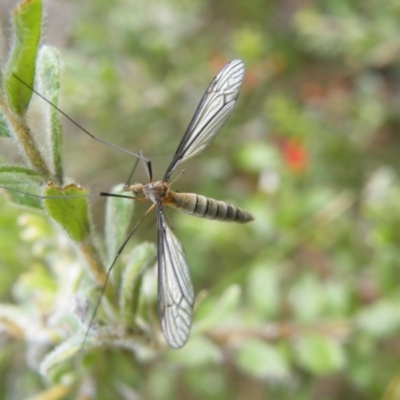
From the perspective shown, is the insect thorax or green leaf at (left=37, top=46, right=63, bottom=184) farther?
the insect thorax

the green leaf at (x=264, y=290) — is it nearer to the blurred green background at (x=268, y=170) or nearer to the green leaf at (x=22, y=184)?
the blurred green background at (x=268, y=170)

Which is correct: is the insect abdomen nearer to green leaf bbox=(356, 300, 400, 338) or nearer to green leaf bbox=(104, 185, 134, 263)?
green leaf bbox=(104, 185, 134, 263)

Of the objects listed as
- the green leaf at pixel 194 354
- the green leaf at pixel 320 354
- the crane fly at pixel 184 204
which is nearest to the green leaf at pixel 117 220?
the crane fly at pixel 184 204

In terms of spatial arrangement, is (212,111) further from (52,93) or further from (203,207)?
(52,93)

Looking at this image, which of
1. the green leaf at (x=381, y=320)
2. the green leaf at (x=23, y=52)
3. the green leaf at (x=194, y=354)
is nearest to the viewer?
the green leaf at (x=23, y=52)

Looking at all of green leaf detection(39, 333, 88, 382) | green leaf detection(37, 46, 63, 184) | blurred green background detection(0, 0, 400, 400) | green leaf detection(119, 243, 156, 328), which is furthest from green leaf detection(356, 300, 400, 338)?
green leaf detection(37, 46, 63, 184)

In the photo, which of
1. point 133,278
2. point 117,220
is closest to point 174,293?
point 133,278

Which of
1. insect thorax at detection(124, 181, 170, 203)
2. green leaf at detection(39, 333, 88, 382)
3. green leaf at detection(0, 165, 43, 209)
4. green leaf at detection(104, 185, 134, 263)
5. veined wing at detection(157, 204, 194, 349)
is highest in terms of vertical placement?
insect thorax at detection(124, 181, 170, 203)

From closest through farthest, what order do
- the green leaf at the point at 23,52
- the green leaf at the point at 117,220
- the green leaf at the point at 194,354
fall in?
1. the green leaf at the point at 23,52
2. the green leaf at the point at 117,220
3. the green leaf at the point at 194,354
